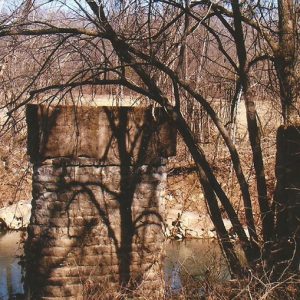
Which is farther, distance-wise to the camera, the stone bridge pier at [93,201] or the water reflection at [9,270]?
the water reflection at [9,270]

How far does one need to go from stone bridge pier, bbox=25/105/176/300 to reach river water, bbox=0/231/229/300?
0.38 m

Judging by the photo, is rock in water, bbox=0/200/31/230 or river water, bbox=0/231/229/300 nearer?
river water, bbox=0/231/229/300

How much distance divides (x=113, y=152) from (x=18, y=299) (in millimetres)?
2523

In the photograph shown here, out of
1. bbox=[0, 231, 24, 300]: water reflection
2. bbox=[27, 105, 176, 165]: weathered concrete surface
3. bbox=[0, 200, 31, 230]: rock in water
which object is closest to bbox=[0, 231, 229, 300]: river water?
bbox=[0, 231, 24, 300]: water reflection

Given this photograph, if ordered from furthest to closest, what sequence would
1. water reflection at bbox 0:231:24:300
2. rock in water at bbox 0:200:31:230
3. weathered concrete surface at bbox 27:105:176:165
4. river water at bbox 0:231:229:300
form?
rock in water at bbox 0:200:31:230, water reflection at bbox 0:231:24:300, weathered concrete surface at bbox 27:105:176:165, river water at bbox 0:231:229:300

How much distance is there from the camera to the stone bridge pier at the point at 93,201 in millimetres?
6254

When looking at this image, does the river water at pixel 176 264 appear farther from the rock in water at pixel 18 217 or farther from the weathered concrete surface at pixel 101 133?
the weathered concrete surface at pixel 101 133

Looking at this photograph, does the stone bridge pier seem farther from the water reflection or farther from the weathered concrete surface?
the water reflection

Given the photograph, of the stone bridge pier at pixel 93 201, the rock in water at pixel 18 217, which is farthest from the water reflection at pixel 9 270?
the stone bridge pier at pixel 93 201

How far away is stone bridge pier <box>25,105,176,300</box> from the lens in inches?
246

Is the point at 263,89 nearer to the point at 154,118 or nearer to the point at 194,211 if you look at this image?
the point at 154,118

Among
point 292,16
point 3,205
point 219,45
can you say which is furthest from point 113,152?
point 3,205

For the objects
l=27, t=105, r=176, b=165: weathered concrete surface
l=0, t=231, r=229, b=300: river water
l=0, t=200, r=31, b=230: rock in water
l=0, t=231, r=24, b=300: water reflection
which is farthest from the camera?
l=0, t=200, r=31, b=230: rock in water

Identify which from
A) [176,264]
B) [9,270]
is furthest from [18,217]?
[176,264]
